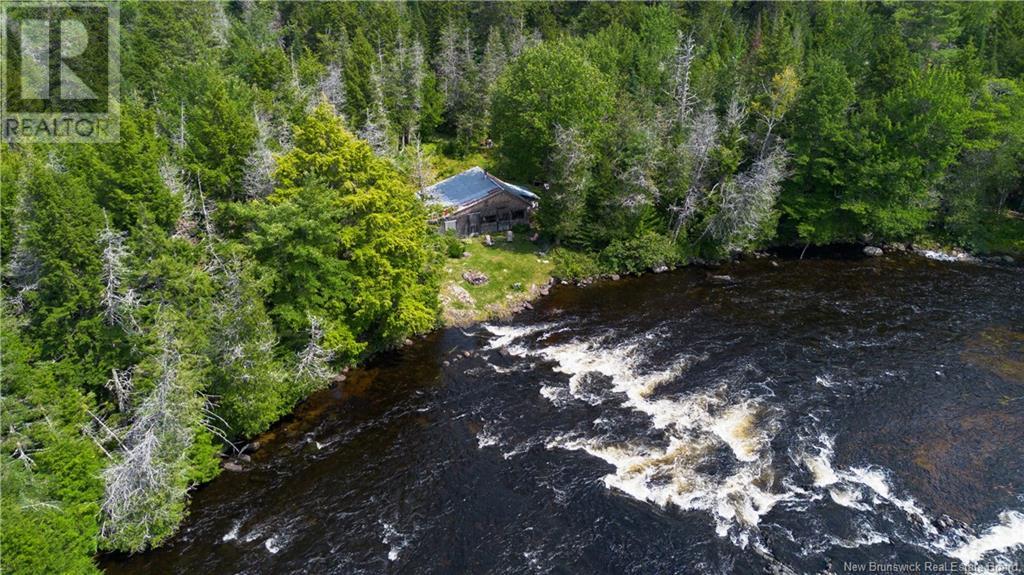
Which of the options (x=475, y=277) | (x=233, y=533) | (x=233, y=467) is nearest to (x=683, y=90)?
(x=475, y=277)

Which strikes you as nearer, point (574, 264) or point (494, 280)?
point (494, 280)

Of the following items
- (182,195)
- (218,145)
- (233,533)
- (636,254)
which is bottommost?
(233,533)

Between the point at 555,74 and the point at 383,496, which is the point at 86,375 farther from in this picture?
the point at 555,74

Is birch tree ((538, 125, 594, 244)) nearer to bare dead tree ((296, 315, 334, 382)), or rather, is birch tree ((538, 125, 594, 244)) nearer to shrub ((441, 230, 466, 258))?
shrub ((441, 230, 466, 258))

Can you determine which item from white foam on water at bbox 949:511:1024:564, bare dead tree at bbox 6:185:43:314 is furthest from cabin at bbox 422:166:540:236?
white foam on water at bbox 949:511:1024:564

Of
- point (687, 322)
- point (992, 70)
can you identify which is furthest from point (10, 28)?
point (992, 70)

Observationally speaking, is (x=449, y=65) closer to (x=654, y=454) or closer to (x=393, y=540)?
(x=654, y=454)

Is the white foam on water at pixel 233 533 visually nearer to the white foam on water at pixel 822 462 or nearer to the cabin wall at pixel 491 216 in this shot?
the white foam on water at pixel 822 462
